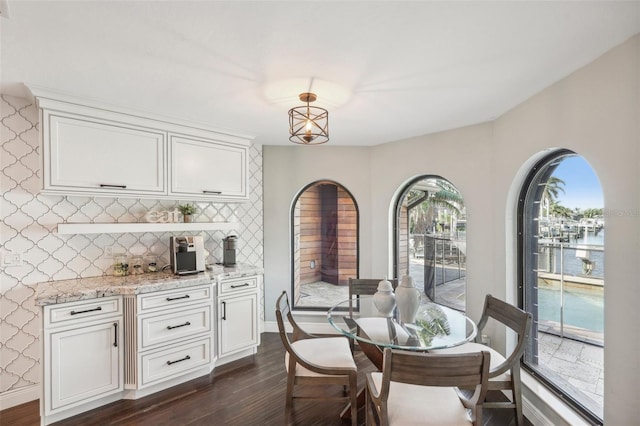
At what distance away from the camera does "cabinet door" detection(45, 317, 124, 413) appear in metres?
2.25

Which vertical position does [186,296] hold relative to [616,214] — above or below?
below

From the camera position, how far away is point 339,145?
13.4 feet

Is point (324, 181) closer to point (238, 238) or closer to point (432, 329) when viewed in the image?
point (238, 238)

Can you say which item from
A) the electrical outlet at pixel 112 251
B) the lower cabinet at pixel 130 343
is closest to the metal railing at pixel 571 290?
the lower cabinet at pixel 130 343

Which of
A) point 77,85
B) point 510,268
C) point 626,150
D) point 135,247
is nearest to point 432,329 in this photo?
point 510,268

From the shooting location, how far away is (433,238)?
3.85 metres

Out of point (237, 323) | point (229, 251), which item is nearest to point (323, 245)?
point (229, 251)

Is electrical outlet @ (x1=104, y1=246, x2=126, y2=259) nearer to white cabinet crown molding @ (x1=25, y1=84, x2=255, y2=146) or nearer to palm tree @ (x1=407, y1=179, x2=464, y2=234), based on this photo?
white cabinet crown molding @ (x1=25, y1=84, x2=255, y2=146)

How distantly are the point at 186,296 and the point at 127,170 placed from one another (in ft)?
4.06

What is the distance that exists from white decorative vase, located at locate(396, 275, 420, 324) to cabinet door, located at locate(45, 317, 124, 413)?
2.23 m

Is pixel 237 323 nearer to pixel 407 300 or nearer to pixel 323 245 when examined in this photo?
pixel 323 245

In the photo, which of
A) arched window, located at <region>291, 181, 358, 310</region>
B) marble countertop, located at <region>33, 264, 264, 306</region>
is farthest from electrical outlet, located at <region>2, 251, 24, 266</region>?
arched window, located at <region>291, 181, 358, 310</region>

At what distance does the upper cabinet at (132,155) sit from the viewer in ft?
7.97

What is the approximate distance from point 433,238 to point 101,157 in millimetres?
3542
